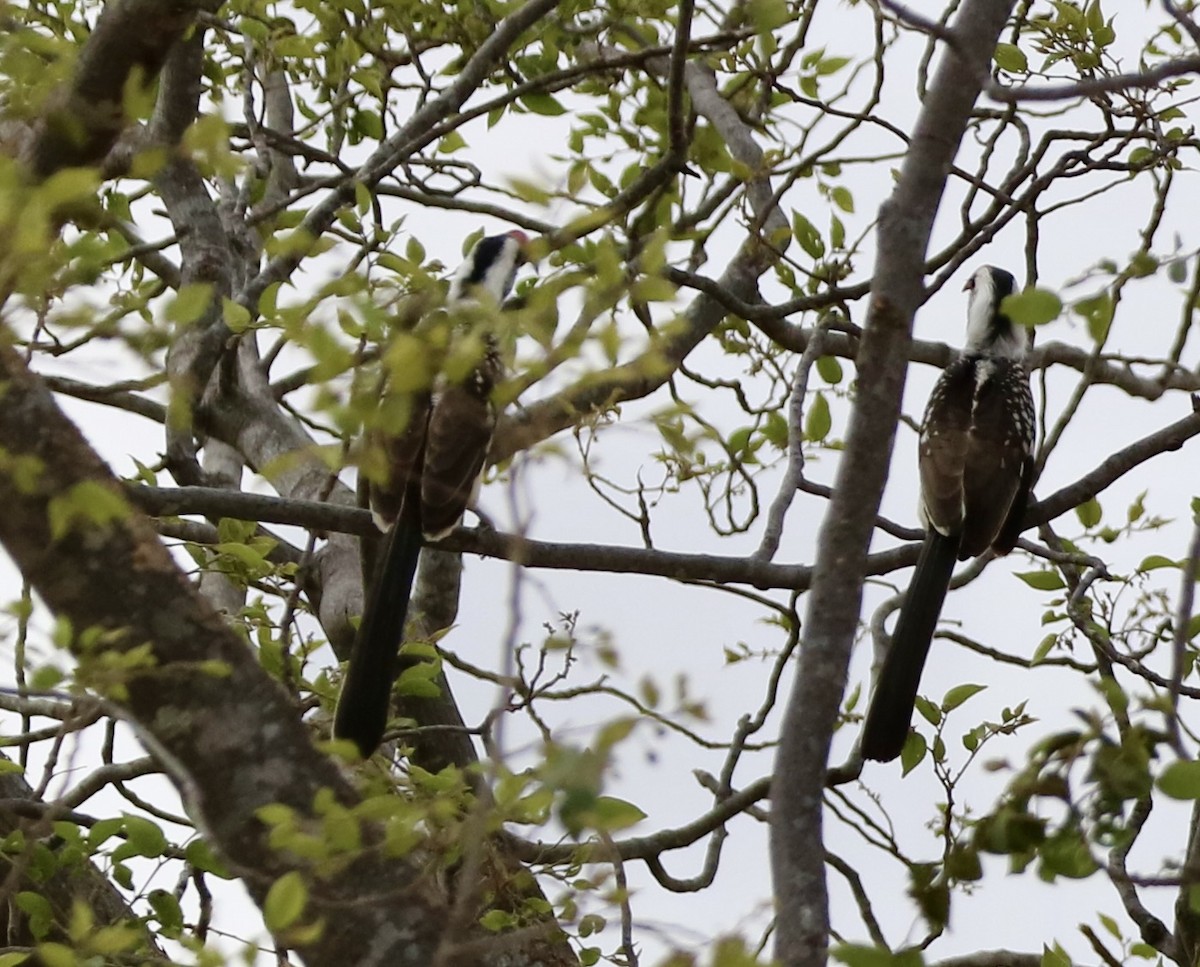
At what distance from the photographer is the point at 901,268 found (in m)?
2.37

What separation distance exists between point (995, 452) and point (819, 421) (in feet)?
3.04

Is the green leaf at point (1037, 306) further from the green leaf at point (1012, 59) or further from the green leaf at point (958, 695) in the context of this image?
the green leaf at point (1012, 59)

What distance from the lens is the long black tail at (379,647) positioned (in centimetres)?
411

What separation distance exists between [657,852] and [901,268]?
2.72 metres

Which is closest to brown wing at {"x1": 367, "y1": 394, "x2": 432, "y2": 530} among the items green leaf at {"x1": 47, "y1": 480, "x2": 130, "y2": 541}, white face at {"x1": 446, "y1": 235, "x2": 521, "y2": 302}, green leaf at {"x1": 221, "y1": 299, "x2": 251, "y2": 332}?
green leaf at {"x1": 221, "y1": 299, "x2": 251, "y2": 332}

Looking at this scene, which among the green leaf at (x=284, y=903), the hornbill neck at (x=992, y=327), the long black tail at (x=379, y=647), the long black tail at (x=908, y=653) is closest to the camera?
the green leaf at (x=284, y=903)

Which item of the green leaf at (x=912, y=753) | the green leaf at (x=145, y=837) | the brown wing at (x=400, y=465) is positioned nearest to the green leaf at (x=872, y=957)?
the green leaf at (x=145, y=837)

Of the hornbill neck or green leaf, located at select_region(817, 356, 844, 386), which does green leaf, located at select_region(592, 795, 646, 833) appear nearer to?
green leaf, located at select_region(817, 356, 844, 386)

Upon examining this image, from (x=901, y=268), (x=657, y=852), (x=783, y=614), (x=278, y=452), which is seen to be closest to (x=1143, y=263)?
(x=901, y=268)

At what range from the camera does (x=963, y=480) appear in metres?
5.18

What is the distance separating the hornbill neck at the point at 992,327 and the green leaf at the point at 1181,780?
4.17m

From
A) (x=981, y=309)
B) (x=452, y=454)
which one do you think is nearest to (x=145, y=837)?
(x=452, y=454)

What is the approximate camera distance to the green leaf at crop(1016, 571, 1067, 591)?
4266 millimetres

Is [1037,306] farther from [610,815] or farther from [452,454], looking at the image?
[452,454]
